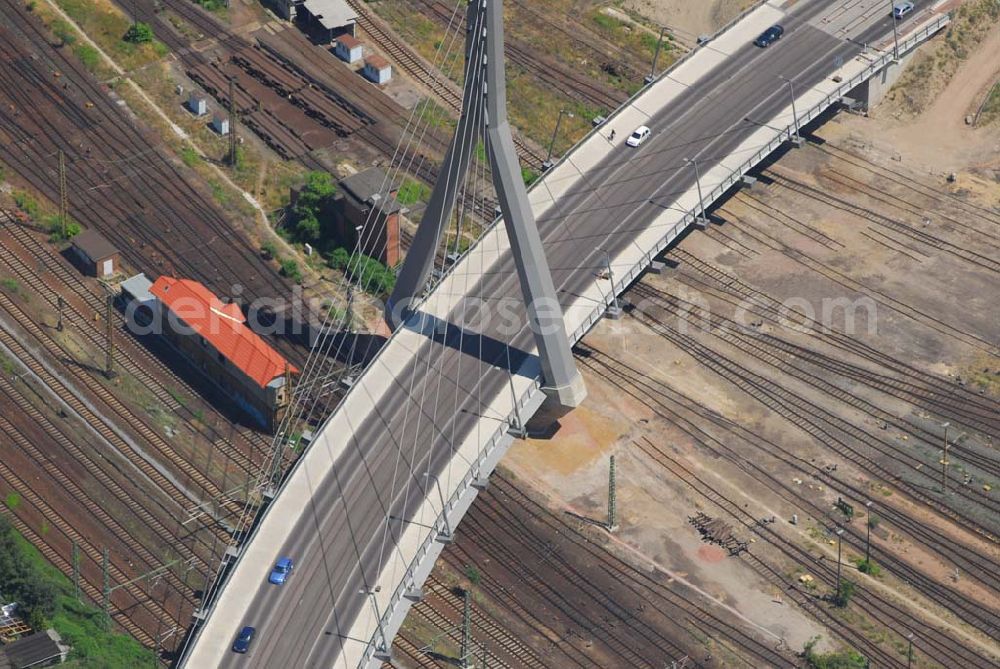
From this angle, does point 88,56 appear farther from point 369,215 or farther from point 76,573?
point 76,573

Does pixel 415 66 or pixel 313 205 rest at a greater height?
pixel 415 66

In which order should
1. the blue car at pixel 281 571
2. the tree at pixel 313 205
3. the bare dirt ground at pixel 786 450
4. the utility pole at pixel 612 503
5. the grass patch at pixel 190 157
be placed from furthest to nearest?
the grass patch at pixel 190 157, the tree at pixel 313 205, the utility pole at pixel 612 503, the bare dirt ground at pixel 786 450, the blue car at pixel 281 571

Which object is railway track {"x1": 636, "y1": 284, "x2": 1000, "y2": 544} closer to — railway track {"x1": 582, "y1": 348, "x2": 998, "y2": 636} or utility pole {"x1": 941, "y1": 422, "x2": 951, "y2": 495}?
utility pole {"x1": 941, "y1": 422, "x2": 951, "y2": 495}

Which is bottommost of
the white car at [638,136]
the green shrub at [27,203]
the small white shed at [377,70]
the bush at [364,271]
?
the green shrub at [27,203]

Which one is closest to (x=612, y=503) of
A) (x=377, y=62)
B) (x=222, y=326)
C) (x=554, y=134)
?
(x=222, y=326)

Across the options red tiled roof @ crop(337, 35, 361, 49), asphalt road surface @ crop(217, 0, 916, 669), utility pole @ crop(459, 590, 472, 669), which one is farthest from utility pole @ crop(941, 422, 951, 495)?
red tiled roof @ crop(337, 35, 361, 49)

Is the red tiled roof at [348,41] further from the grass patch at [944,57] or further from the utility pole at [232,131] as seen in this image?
the grass patch at [944,57]

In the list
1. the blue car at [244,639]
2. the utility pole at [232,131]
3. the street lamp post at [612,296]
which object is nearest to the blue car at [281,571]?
the blue car at [244,639]
